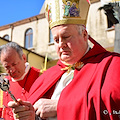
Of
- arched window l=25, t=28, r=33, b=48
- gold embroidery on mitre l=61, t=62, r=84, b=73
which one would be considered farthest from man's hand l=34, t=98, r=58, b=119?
arched window l=25, t=28, r=33, b=48

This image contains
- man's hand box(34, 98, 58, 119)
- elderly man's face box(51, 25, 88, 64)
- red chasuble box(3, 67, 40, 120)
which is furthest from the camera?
red chasuble box(3, 67, 40, 120)

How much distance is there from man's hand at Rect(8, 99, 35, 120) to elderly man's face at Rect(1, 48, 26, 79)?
1535 millimetres

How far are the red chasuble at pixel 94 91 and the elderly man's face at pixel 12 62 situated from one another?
1.45 meters

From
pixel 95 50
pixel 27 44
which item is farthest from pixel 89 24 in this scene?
pixel 95 50

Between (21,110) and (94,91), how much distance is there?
2.06 ft

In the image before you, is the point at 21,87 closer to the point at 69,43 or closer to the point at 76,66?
the point at 76,66

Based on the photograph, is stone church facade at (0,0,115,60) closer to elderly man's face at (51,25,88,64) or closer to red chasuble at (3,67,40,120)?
red chasuble at (3,67,40,120)

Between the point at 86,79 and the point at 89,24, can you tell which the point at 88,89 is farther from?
the point at 89,24

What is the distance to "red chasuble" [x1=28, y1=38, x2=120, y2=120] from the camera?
6.10ft

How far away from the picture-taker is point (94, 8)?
16.1 m

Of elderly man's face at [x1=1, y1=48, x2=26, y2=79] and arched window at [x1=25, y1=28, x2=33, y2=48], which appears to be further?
arched window at [x1=25, y1=28, x2=33, y2=48]

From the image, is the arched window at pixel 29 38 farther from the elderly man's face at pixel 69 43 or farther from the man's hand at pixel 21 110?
the man's hand at pixel 21 110

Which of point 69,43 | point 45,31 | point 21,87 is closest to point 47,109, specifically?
point 69,43

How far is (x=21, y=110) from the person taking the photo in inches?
77.1
